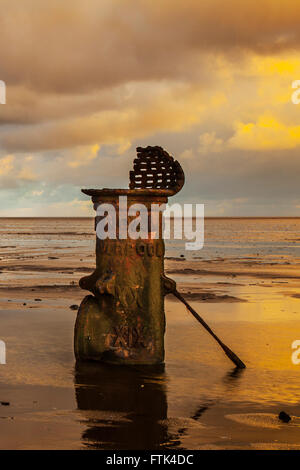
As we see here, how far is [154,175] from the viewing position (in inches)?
285

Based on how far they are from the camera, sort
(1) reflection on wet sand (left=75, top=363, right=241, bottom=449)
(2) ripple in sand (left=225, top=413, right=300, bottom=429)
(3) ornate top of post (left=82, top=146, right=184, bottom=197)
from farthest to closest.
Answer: (3) ornate top of post (left=82, top=146, right=184, bottom=197)
(2) ripple in sand (left=225, top=413, right=300, bottom=429)
(1) reflection on wet sand (left=75, top=363, right=241, bottom=449)

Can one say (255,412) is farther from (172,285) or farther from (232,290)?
(232,290)

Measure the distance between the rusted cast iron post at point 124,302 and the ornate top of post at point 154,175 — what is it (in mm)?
16

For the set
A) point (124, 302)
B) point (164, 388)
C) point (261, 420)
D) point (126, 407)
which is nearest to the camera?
point (261, 420)

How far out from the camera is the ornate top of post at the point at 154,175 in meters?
6.59

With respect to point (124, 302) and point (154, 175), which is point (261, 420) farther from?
point (154, 175)

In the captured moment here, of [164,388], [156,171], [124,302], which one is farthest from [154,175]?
[164,388]

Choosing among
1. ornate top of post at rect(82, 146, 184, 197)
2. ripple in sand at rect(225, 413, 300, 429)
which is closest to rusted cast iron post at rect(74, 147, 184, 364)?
ornate top of post at rect(82, 146, 184, 197)

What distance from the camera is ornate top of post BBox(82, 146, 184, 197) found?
21.6ft

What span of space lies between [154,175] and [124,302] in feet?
5.06

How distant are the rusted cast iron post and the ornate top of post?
0.05ft

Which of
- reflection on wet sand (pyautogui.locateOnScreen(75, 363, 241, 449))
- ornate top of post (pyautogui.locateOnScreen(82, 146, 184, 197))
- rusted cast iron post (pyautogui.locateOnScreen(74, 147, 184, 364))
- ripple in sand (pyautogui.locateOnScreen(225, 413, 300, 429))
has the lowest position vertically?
ripple in sand (pyautogui.locateOnScreen(225, 413, 300, 429))

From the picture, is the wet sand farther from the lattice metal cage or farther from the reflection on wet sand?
the lattice metal cage

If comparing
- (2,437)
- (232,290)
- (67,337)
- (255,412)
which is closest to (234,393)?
(255,412)
